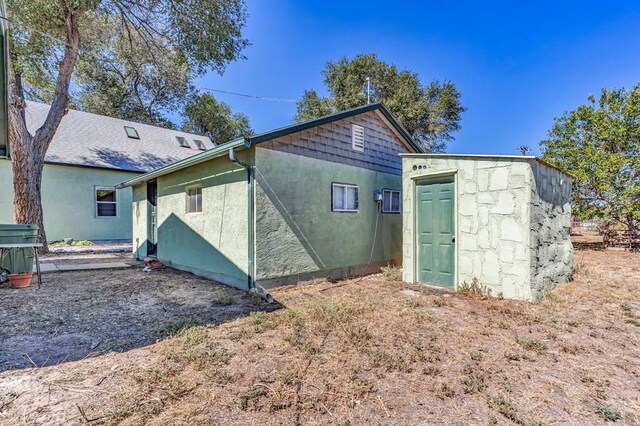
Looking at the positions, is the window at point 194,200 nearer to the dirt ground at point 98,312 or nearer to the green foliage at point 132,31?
the dirt ground at point 98,312

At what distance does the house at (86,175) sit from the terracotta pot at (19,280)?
7.66 m

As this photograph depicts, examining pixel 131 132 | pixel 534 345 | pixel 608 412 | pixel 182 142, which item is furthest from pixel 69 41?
pixel 608 412

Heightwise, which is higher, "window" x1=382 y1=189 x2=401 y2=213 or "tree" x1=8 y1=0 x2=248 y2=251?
"tree" x1=8 y1=0 x2=248 y2=251

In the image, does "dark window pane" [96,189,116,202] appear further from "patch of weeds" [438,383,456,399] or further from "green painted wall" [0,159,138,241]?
"patch of weeds" [438,383,456,399]

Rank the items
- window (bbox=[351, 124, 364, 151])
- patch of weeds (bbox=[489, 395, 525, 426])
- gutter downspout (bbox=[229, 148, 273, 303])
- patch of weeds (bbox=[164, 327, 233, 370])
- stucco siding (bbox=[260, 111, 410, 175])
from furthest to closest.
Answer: window (bbox=[351, 124, 364, 151]) → stucco siding (bbox=[260, 111, 410, 175]) → gutter downspout (bbox=[229, 148, 273, 303]) → patch of weeds (bbox=[164, 327, 233, 370]) → patch of weeds (bbox=[489, 395, 525, 426])

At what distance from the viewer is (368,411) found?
232 cm

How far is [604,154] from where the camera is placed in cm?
1173

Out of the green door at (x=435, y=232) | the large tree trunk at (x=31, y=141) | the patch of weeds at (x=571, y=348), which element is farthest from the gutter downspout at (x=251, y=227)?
the large tree trunk at (x=31, y=141)

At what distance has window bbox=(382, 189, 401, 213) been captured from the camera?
822 cm

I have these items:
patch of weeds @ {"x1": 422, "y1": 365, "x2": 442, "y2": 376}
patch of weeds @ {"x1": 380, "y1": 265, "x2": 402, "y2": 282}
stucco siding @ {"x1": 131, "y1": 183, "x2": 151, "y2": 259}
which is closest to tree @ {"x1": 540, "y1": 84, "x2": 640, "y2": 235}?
patch of weeds @ {"x1": 380, "y1": 265, "x2": 402, "y2": 282}

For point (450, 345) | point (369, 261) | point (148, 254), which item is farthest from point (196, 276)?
point (450, 345)

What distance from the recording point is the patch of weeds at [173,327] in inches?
147

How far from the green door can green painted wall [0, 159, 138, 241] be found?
13149 millimetres

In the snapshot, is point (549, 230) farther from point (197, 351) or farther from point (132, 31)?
point (132, 31)
